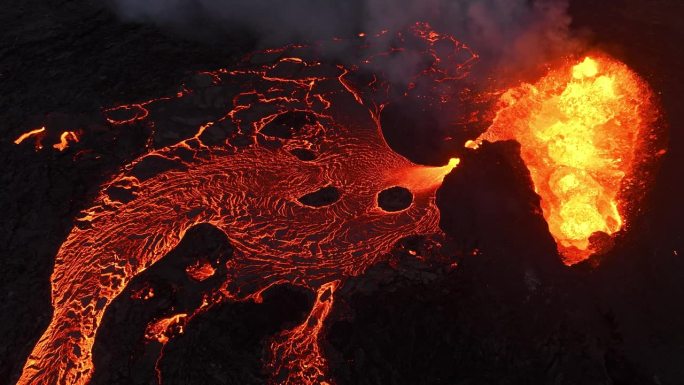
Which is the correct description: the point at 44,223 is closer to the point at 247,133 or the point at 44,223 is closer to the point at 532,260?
the point at 247,133

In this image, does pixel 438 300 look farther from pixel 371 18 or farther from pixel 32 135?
pixel 32 135

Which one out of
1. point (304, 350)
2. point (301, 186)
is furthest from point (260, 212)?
point (304, 350)

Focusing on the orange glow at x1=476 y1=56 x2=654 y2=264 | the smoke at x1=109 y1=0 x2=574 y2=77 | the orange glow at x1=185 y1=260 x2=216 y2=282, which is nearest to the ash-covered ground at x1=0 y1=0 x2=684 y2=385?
the orange glow at x1=185 y1=260 x2=216 y2=282

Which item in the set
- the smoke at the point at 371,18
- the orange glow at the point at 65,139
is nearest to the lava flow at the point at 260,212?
the orange glow at the point at 65,139

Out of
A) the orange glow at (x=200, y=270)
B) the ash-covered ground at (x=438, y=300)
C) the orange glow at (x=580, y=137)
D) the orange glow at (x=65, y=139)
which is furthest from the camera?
the orange glow at (x=65, y=139)

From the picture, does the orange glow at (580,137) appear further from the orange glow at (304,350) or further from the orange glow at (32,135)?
the orange glow at (32,135)

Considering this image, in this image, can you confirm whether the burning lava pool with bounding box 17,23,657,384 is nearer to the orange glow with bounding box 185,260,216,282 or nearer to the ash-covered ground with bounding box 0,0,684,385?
the orange glow with bounding box 185,260,216,282
